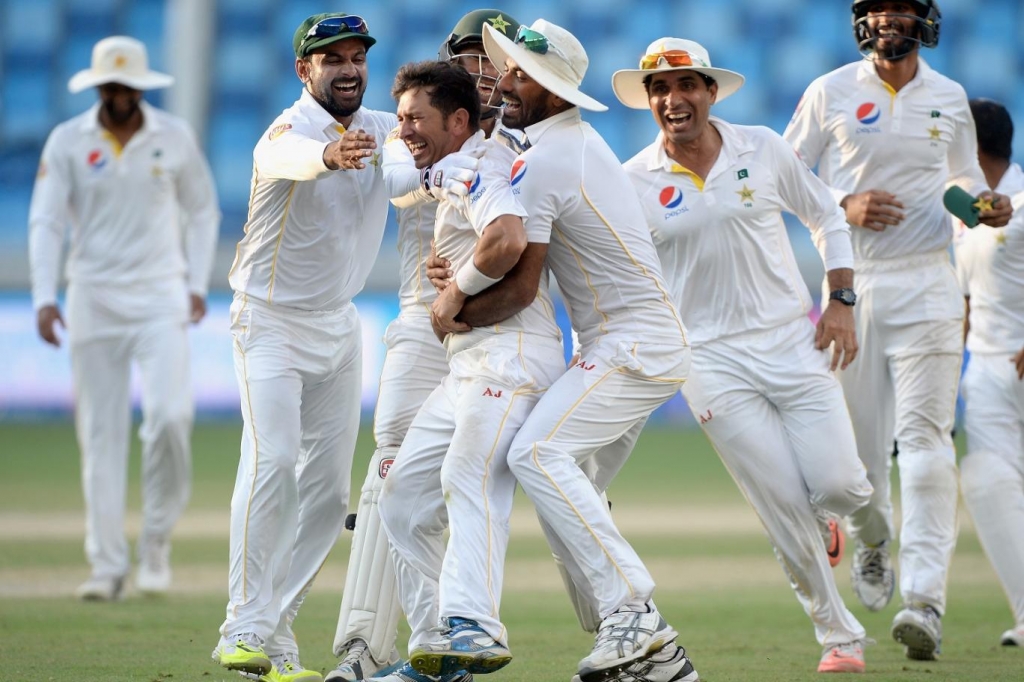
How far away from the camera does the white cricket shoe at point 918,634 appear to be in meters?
5.98

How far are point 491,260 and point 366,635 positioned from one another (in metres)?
1.42

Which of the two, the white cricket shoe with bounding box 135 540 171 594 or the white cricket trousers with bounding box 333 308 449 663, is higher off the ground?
the white cricket trousers with bounding box 333 308 449 663

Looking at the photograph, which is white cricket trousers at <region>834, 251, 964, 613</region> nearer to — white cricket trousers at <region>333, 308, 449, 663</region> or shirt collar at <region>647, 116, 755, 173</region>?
shirt collar at <region>647, 116, 755, 173</region>

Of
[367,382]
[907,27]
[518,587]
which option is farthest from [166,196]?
[367,382]

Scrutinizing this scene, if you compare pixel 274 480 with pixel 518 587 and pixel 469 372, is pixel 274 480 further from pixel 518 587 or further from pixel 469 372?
pixel 518 587

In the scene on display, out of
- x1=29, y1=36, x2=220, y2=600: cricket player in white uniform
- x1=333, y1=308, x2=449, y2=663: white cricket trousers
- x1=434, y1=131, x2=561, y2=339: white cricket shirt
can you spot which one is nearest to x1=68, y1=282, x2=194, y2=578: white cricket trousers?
x1=29, y1=36, x2=220, y2=600: cricket player in white uniform

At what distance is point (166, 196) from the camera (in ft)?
28.6

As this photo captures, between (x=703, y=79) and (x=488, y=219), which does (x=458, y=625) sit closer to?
(x=488, y=219)

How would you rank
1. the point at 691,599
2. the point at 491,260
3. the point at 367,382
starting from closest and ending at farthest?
the point at 491,260 < the point at 691,599 < the point at 367,382

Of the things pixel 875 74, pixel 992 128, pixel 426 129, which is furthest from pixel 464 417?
pixel 992 128

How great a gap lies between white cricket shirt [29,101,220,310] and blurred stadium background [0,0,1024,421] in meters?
13.5

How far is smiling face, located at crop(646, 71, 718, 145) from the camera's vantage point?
590 cm

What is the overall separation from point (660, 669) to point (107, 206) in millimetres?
4884

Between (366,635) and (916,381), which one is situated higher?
(916,381)
